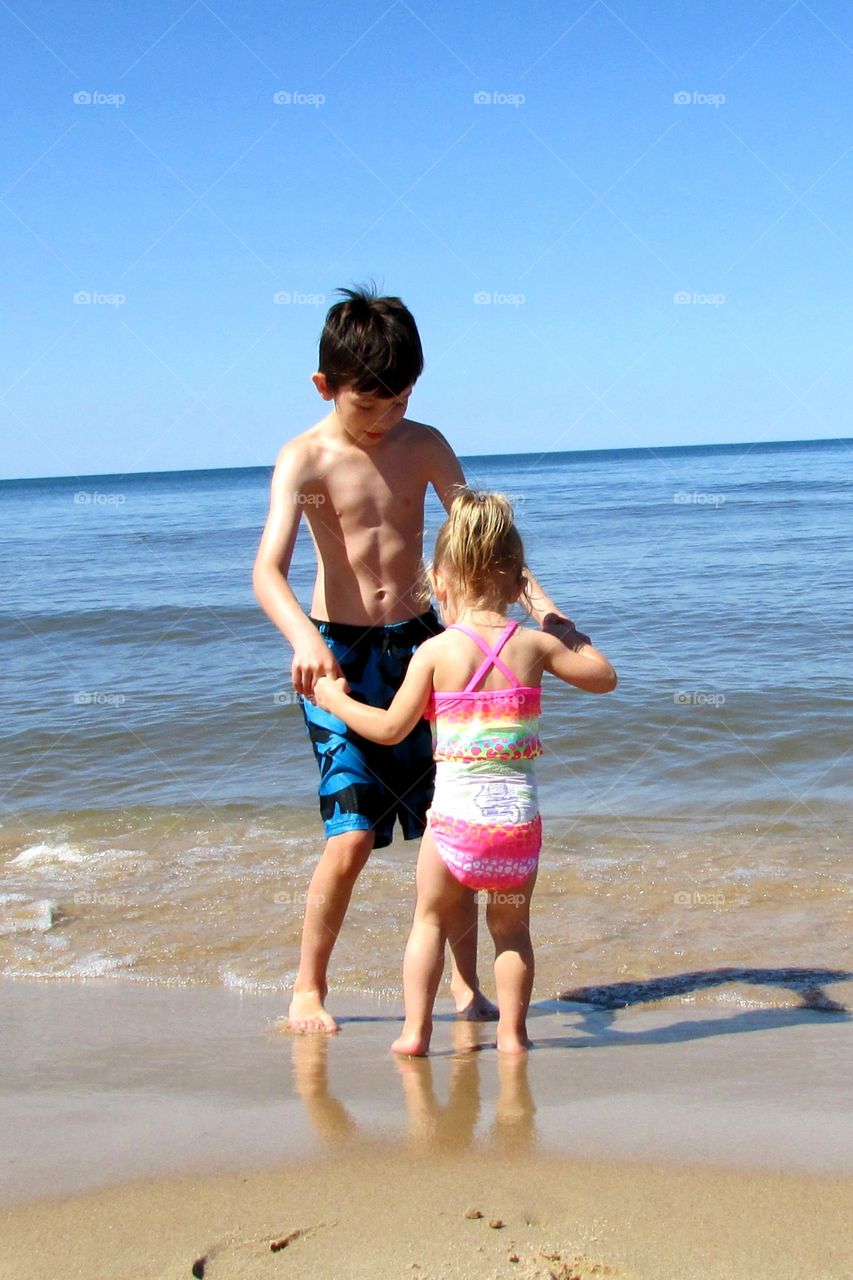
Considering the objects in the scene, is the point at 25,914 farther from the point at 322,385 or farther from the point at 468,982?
the point at 322,385

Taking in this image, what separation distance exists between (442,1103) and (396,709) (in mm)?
862

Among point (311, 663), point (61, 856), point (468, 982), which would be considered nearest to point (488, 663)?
point (311, 663)

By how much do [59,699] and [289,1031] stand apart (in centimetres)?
500

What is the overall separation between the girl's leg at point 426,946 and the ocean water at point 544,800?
0.71 metres

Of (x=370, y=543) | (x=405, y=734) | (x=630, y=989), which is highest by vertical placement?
(x=370, y=543)

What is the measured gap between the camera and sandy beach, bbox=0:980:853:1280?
71.6 inches

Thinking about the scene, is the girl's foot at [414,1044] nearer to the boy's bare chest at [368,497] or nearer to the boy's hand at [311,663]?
the boy's hand at [311,663]

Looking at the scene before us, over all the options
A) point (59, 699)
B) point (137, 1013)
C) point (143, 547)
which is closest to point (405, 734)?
point (137, 1013)

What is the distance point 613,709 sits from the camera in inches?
259

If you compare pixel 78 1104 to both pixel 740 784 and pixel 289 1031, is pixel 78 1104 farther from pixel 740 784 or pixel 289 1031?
pixel 740 784

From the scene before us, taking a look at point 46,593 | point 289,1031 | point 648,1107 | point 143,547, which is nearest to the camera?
point 648,1107

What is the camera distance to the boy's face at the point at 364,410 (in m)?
3.02

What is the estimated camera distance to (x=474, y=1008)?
3252 millimetres

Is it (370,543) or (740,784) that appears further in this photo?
(740,784)
